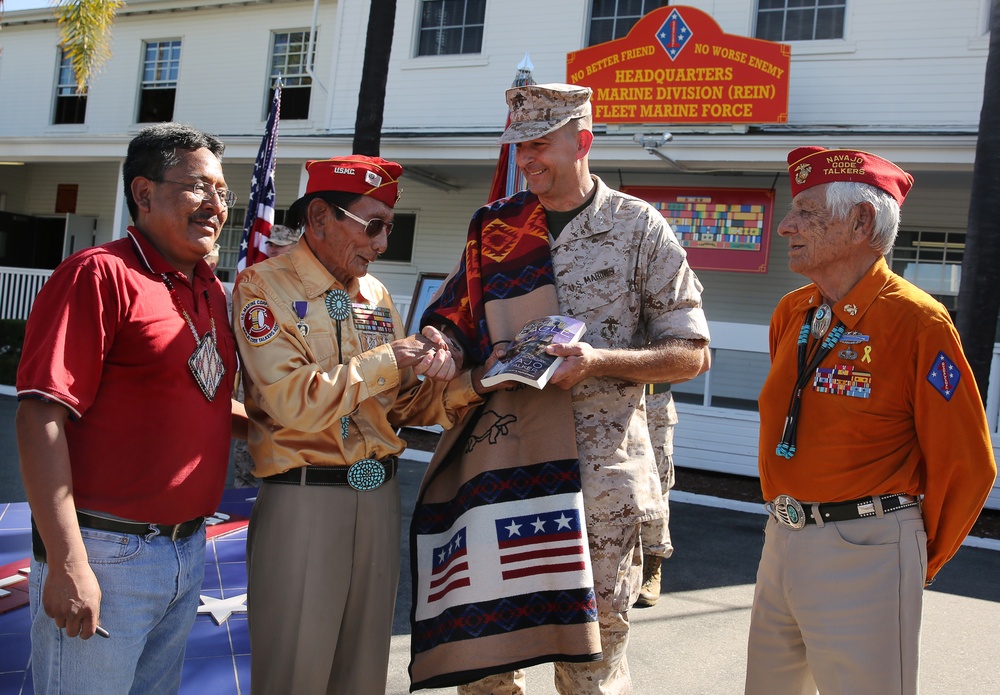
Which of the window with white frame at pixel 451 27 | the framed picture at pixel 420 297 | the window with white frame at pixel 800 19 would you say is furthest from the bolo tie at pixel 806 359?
the window with white frame at pixel 451 27

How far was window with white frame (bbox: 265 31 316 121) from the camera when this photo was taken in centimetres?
1552

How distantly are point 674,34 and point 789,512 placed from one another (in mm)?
9348

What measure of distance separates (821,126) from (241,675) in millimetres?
9997

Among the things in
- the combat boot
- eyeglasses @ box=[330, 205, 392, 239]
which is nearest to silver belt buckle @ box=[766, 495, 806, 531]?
eyeglasses @ box=[330, 205, 392, 239]

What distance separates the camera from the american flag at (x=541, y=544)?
248 cm

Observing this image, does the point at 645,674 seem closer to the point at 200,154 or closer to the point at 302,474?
the point at 302,474

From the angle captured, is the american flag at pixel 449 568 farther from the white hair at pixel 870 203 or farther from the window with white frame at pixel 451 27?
the window with white frame at pixel 451 27

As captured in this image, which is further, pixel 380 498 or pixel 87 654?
pixel 380 498

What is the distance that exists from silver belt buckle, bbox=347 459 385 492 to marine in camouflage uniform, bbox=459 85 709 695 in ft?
2.05

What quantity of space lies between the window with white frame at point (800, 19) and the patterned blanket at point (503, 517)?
398 inches

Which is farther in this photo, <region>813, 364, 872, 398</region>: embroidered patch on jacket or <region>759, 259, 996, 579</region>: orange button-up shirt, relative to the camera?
<region>813, 364, 872, 398</region>: embroidered patch on jacket

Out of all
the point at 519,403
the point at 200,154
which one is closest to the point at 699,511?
the point at 519,403

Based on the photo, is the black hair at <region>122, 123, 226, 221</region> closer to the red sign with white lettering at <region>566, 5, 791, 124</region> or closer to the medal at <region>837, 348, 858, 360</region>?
the medal at <region>837, 348, 858, 360</region>

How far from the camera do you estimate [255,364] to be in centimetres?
248
